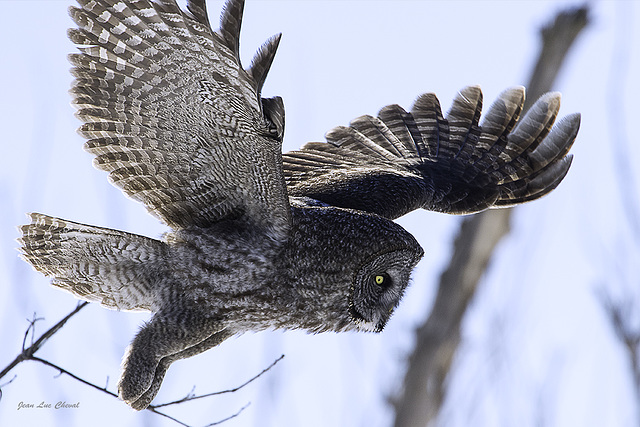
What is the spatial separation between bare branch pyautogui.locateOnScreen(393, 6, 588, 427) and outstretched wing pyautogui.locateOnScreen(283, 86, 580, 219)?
360 cm

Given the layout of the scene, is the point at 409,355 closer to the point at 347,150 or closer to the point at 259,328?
the point at 347,150

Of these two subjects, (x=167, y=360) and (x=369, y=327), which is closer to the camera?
(x=167, y=360)

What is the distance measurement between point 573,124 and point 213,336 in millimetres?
3542

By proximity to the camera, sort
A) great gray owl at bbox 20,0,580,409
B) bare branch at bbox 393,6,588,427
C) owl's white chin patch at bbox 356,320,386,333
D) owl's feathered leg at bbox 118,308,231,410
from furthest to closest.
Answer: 1. bare branch at bbox 393,6,588,427
2. owl's white chin patch at bbox 356,320,386,333
3. owl's feathered leg at bbox 118,308,231,410
4. great gray owl at bbox 20,0,580,409

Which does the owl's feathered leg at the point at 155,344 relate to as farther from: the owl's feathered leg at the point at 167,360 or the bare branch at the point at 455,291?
the bare branch at the point at 455,291

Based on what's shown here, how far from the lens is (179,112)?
4227 millimetres

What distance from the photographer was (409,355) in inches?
424

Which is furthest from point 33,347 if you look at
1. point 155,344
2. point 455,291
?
point 455,291

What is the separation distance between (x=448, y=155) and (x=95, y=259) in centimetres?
350

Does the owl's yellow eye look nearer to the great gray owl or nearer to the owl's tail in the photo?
the great gray owl

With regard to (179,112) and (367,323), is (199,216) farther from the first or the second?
(367,323)

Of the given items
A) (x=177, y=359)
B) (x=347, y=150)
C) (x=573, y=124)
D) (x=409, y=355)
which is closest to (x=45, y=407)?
(x=177, y=359)

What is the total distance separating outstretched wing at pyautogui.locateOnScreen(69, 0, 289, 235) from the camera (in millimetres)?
3859

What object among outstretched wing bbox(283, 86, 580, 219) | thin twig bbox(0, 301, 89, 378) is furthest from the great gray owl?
thin twig bbox(0, 301, 89, 378)
